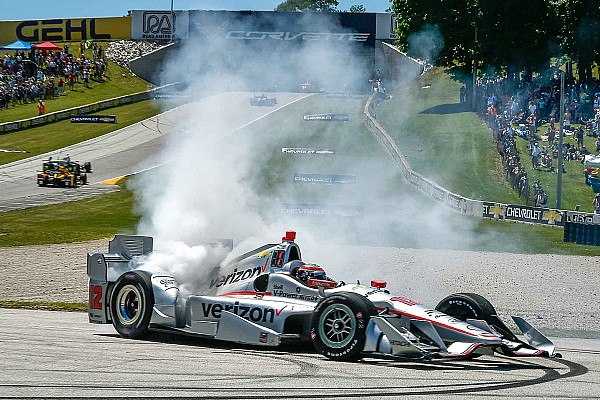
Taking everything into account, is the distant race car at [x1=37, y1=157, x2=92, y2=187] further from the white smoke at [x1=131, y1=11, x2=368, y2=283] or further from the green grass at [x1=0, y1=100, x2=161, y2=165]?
the white smoke at [x1=131, y1=11, x2=368, y2=283]

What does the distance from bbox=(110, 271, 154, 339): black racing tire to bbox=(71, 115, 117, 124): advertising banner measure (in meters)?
47.1

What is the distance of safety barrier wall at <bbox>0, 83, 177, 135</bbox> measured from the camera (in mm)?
56062

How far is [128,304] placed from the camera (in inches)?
488

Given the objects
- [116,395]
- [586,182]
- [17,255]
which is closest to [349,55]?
[17,255]

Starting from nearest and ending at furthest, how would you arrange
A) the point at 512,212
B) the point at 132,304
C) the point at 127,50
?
the point at 132,304, the point at 512,212, the point at 127,50

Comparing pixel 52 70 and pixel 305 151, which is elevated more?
pixel 52 70

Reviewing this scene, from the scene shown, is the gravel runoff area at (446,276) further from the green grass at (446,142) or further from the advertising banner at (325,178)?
the green grass at (446,142)

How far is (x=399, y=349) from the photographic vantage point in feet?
32.4

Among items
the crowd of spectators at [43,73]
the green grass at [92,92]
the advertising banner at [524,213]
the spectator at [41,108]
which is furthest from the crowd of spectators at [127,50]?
the advertising banner at [524,213]

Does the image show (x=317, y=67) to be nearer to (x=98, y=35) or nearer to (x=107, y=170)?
(x=107, y=170)

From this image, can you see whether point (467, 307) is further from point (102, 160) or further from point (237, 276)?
point (102, 160)

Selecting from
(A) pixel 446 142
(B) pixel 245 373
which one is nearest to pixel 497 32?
(A) pixel 446 142

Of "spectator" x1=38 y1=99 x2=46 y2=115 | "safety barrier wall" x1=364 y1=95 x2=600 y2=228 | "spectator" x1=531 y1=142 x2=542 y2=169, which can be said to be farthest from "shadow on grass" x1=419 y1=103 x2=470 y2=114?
"spectator" x1=38 y1=99 x2=46 y2=115

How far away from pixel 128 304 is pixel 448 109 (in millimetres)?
33209
